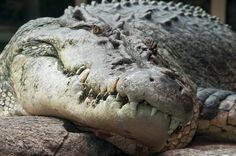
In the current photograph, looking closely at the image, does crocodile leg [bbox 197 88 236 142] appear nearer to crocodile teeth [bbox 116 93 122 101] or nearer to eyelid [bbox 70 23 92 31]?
eyelid [bbox 70 23 92 31]

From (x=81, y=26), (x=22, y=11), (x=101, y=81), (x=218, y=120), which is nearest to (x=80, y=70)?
(x=101, y=81)

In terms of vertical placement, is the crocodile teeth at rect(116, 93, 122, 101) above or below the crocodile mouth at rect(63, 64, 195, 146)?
above

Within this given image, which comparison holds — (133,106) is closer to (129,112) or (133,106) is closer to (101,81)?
(129,112)

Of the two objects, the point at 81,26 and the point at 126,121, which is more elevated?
the point at 81,26

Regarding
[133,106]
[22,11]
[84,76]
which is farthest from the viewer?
[22,11]

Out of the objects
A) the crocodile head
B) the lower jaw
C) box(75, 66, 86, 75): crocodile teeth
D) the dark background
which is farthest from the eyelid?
the dark background

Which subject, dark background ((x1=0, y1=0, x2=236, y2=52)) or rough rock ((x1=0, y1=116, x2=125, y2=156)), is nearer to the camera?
rough rock ((x1=0, y1=116, x2=125, y2=156))

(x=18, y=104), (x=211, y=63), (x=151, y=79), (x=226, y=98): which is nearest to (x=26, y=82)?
(x=18, y=104)

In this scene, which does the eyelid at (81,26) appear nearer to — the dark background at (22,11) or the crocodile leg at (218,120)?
the crocodile leg at (218,120)
